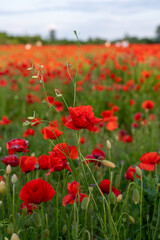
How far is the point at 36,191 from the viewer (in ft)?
3.18

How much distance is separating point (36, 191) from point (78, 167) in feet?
1.06

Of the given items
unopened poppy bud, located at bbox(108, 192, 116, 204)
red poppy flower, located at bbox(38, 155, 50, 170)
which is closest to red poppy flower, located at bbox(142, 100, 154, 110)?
red poppy flower, located at bbox(38, 155, 50, 170)

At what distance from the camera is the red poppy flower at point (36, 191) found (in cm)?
96

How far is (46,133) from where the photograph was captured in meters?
1.22

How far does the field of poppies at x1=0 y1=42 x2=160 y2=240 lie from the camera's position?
101cm

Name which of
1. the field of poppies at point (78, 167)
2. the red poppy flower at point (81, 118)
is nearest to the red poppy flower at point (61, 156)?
the field of poppies at point (78, 167)

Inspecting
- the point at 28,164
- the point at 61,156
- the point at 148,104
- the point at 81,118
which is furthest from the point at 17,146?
the point at 148,104

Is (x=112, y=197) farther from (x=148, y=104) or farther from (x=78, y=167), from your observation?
(x=148, y=104)

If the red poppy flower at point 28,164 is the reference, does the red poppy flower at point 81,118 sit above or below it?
above

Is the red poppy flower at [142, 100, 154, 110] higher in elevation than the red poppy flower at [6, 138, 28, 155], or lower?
lower

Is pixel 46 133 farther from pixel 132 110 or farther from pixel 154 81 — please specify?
pixel 154 81

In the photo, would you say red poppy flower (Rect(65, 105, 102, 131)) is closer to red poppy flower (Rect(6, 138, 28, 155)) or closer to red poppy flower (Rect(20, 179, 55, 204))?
red poppy flower (Rect(20, 179, 55, 204))

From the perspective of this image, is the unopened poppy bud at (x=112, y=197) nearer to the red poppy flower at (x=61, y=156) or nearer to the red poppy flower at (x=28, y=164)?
the red poppy flower at (x=61, y=156)

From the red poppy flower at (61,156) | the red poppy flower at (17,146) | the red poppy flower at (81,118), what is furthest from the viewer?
the red poppy flower at (17,146)
